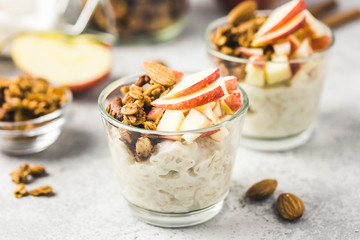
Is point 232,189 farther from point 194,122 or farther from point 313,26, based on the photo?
point 313,26

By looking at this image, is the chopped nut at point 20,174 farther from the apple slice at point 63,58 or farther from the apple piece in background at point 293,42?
the apple piece in background at point 293,42

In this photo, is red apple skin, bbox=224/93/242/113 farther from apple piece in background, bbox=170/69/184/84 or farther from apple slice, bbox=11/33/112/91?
apple slice, bbox=11/33/112/91

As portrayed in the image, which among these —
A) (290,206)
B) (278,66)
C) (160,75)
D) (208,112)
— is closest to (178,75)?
(160,75)

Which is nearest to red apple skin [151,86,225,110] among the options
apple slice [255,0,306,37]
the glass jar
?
apple slice [255,0,306,37]

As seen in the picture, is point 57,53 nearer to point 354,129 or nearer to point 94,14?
point 94,14

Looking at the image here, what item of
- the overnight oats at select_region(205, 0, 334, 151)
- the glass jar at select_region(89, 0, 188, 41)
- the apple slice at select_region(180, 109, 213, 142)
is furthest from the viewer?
the glass jar at select_region(89, 0, 188, 41)

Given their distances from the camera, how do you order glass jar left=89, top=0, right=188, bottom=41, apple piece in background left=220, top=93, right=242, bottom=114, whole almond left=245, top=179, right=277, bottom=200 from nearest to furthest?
apple piece in background left=220, top=93, right=242, bottom=114, whole almond left=245, top=179, right=277, bottom=200, glass jar left=89, top=0, right=188, bottom=41

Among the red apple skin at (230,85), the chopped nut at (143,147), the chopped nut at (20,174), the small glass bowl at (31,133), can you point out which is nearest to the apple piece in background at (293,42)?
the red apple skin at (230,85)

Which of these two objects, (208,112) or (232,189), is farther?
(232,189)
